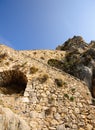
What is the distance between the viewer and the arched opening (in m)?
19.7

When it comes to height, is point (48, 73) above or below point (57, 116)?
above

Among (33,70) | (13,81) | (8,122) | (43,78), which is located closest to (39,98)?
(43,78)

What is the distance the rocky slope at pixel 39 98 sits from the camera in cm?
1498

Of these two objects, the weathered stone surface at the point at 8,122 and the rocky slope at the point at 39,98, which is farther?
the rocky slope at the point at 39,98

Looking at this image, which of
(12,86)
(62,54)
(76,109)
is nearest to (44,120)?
(76,109)

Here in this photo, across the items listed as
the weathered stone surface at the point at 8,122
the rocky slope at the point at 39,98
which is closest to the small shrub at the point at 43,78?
the rocky slope at the point at 39,98

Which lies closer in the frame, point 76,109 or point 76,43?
point 76,109

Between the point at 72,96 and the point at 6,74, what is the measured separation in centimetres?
671

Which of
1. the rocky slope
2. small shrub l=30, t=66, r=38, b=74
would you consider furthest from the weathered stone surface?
small shrub l=30, t=66, r=38, b=74

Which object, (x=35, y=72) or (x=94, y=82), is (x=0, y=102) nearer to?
(x=35, y=72)

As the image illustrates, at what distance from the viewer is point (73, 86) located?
1939cm

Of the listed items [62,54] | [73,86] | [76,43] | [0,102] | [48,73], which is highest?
[76,43]

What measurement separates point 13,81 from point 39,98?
4.43 metres

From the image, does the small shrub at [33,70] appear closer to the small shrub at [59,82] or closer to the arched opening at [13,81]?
the arched opening at [13,81]
